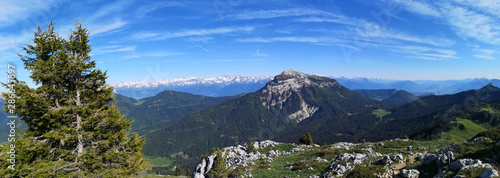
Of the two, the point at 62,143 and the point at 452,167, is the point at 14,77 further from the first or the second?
the point at 452,167

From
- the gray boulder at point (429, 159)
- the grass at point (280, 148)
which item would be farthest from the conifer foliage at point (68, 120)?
the grass at point (280, 148)

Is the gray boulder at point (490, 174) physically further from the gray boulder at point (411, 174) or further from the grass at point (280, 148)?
the grass at point (280, 148)

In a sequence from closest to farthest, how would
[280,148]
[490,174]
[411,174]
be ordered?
[490,174] < [411,174] < [280,148]

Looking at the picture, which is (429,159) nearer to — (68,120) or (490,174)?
(490,174)

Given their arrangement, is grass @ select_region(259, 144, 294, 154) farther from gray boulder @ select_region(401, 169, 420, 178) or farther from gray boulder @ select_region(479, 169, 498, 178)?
gray boulder @ select_region(479, 169, 498, 178)

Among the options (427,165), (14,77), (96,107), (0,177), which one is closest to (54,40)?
(14,77)

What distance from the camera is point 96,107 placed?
63.2 ft

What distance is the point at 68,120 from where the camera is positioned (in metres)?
17.6

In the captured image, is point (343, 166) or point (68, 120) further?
point (343, 166)

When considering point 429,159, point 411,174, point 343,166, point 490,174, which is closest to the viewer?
point 490,174

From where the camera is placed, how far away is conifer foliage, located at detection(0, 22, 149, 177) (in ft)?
51.5

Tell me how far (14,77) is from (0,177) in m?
7.36

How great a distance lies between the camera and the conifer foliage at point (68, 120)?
51.5ft

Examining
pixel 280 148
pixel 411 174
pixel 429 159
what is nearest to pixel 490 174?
pixel 411 174
